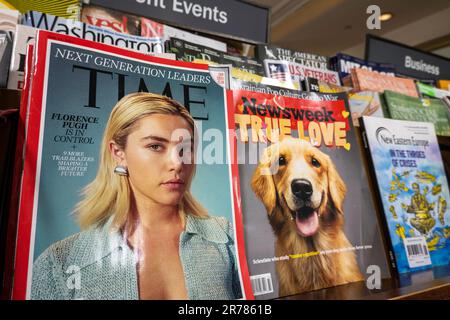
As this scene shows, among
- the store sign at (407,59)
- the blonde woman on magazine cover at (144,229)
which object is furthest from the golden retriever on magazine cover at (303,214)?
the store sign at (407,59)

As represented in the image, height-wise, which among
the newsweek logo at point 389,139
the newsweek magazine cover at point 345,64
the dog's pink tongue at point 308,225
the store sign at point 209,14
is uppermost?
the store sign at point 209,14

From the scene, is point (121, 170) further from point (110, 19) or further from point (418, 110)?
point (418, 110)

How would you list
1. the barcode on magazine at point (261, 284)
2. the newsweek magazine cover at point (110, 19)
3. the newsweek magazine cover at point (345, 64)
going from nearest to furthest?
1. the barcode on magazine at point (261, 284)
2. the newsweek magazine cover at point (110, 19)
3. the newsweek magazine cover at point (345, 64)

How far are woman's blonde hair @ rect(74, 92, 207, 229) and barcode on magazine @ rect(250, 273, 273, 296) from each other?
5.8 inches

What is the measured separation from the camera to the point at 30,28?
582 mm

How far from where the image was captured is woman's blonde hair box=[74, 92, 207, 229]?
1.46ft

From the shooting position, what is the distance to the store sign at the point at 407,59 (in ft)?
4.50

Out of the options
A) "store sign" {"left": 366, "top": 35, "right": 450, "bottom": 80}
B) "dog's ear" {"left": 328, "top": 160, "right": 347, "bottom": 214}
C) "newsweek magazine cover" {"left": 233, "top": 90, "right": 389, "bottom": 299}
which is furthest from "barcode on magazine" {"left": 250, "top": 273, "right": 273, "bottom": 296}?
"store sign" {"left": 366, "top": 35, "right": 450, "bottom": 80}

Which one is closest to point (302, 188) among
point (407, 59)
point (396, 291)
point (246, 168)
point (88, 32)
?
point (246, 168)

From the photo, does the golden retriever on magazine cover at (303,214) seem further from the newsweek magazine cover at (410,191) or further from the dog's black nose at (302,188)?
the newsweek magazine cover at (410,191)

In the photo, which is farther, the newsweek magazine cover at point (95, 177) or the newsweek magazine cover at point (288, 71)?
the newsweek magazine cover at point (288, 71)

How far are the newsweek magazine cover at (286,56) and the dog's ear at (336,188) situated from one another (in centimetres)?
39

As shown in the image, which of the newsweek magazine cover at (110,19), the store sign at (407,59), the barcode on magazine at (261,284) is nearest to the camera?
the barcode on magazine at (261,284)

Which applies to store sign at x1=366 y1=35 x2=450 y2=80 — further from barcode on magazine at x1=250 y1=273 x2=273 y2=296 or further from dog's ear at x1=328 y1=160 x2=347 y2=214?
barcode on magazine at x1=250 y1=273 x2=273 y2=296
